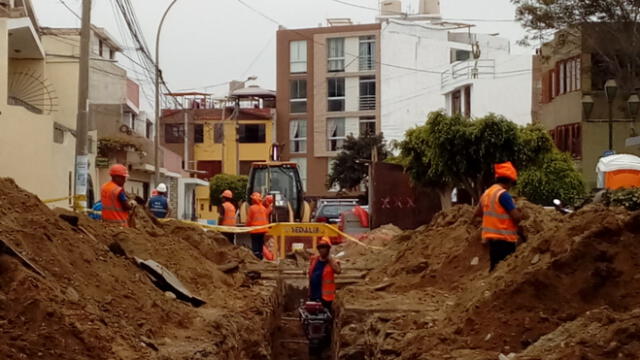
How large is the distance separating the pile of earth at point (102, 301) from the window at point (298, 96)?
188ft

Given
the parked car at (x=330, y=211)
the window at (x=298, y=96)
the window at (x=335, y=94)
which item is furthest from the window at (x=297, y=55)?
the parked car at (x=330, y=211)

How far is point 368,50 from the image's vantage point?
233 feet

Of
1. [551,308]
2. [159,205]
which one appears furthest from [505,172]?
[159,205]

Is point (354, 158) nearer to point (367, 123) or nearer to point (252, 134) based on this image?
point (367, 123)

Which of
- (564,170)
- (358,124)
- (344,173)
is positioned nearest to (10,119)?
(564,170)

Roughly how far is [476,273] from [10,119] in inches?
573

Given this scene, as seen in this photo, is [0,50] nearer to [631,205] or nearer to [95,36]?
[631,205]

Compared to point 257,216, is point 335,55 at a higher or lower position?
higher

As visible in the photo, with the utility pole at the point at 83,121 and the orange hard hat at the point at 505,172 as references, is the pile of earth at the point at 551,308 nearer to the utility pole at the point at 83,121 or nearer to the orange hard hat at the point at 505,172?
the orange hard hat at the point at 505,172

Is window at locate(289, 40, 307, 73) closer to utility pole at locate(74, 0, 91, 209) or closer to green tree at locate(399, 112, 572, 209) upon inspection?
green tree at locate(399, 112, 572, 209)

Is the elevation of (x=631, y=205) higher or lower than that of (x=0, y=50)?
lower

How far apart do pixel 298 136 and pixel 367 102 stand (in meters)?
5.64

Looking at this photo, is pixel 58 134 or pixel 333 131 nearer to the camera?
pixel 58 134

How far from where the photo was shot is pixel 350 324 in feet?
44.5
